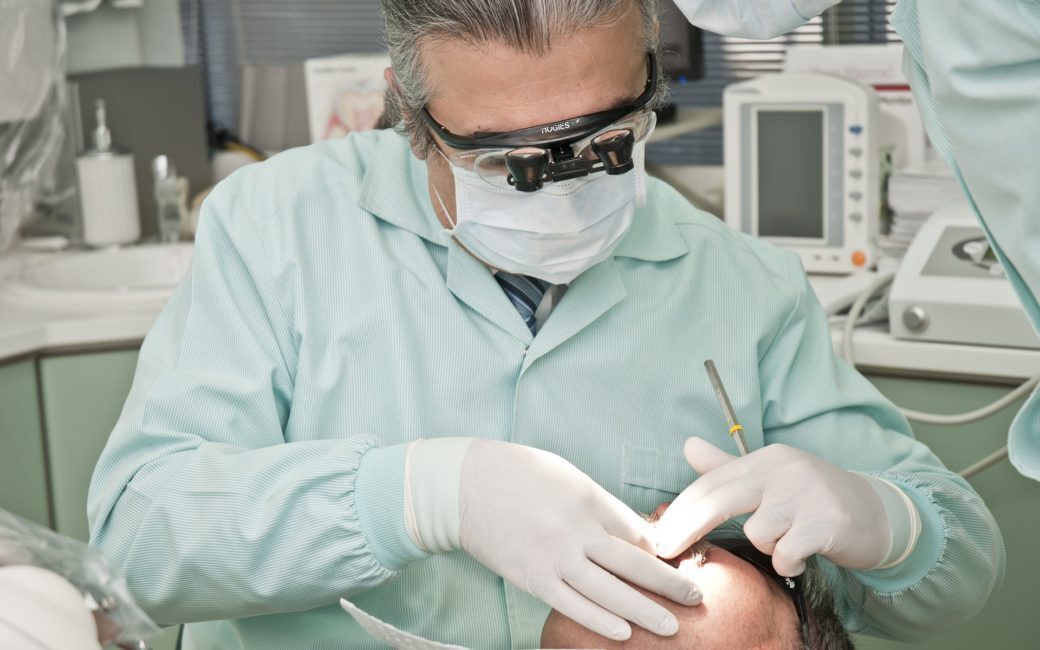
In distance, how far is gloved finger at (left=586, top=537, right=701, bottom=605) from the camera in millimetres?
1147

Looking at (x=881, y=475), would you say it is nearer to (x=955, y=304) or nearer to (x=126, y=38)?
(x=955, y=304)

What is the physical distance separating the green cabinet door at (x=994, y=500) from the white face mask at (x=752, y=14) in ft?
4.15

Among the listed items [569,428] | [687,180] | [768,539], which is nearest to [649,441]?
[569,428]

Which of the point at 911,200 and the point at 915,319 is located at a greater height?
the point at 911,200

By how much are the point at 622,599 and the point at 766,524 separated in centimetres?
19

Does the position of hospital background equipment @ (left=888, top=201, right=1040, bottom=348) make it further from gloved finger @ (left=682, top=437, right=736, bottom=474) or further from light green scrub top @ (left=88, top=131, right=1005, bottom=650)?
gloved finger @ (left=682, top=437, right=736, bottom=474)

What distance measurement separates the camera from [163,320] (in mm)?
1432

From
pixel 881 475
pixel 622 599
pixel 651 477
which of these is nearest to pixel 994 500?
pixel 881 475

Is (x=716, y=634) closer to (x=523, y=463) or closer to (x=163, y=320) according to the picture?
(x=523, y=463)

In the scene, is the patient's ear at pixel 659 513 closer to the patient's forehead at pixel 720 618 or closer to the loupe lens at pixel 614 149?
the patient's forehead at pixel 720 618

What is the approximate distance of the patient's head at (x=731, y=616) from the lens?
116cm

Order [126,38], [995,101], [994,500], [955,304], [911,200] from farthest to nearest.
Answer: [126,38], [911,200], [994,500], [955,304], [995,101]

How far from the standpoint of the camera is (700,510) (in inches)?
48.1

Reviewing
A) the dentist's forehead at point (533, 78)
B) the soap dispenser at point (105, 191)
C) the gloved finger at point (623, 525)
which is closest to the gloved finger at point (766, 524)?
the gloved finger at point (623, 525)
